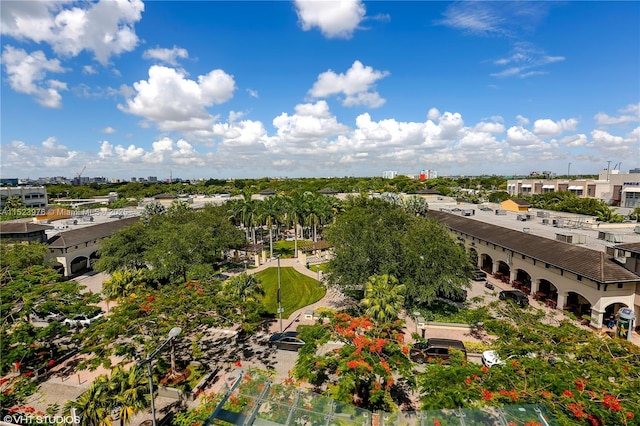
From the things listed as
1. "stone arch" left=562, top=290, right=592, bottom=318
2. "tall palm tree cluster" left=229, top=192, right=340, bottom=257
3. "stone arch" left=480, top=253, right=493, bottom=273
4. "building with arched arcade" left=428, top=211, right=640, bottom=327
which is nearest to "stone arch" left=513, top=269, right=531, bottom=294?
"building with arched arcade" left=428, top=211, right=640, bottom=327

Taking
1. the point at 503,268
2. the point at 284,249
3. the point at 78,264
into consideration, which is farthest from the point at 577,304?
the point at 78,264

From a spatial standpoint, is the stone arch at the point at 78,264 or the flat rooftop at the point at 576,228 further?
the stone arch at the point at 78,264

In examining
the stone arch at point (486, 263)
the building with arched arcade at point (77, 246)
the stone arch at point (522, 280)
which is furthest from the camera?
the stone arch at point (486, 263)

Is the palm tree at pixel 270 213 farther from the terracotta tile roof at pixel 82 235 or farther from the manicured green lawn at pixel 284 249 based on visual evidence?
the terracotta tile roof at pixel 82 235

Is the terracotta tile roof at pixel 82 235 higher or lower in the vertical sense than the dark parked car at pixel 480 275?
higher

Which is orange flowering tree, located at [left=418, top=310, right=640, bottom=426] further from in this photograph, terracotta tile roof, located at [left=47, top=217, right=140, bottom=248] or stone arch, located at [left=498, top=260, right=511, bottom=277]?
terracotta tile roof, located at [left=47, top=217, right=140, bottom=248]

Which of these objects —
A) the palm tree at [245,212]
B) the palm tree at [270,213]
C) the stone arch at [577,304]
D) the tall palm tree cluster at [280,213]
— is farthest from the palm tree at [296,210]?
the stone arch at [577,304]

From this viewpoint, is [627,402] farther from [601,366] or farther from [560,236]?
[560,236]

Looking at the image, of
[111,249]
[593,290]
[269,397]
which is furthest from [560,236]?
[111,249]
